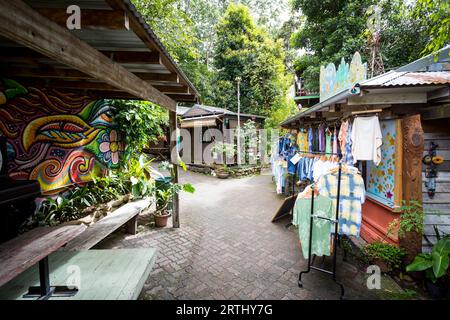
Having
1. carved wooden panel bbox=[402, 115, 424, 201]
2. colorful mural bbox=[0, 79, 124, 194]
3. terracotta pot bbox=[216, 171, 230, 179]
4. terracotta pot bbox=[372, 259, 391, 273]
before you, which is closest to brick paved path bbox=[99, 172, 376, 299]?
terracotta pot bbox=[372, 259, 391, 273]

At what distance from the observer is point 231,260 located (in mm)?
3984

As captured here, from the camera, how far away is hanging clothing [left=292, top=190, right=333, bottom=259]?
3240mm

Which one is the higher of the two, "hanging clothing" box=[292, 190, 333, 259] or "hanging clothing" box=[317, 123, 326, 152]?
"hanging clothing" box=[317, 123, 326, 152]

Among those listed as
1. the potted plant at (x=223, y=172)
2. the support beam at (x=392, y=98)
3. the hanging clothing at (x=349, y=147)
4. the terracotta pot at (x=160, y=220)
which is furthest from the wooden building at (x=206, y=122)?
the support beam at (x=392, y=98)

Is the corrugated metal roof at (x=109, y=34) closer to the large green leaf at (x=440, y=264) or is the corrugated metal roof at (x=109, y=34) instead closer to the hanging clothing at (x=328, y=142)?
the hanging clothing at (x=328, y=142)

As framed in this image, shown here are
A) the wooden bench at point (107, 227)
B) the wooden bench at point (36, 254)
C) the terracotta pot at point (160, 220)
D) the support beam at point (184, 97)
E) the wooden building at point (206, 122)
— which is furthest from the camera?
the wooden building at point (206, 122)

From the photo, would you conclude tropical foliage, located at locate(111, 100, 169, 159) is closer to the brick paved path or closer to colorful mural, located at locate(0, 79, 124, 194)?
colorful mural, located at locate(0, 79, 124, 194)

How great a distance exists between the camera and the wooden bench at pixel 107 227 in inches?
133

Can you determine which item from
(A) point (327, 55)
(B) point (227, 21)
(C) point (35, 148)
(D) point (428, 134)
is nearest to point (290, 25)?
(B) point (227, 21)

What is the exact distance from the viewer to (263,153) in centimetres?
1421

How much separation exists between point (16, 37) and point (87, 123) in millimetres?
4440

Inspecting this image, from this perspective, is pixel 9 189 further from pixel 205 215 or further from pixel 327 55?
pixel 327 55

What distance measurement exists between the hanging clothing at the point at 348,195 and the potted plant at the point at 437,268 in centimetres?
88

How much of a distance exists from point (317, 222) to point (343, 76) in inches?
140
